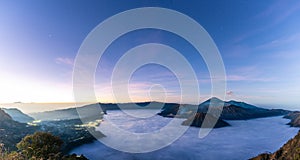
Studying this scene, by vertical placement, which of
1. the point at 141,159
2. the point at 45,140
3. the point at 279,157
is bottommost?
the point at 141,159

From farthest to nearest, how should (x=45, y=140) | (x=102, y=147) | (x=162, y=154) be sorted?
(x=102, y=147)
(x=162, y=154)
(x=45, y=140)

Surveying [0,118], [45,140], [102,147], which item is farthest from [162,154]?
[0,118]

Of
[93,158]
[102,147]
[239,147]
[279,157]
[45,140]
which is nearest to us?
[45,140]

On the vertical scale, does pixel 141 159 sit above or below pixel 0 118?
below

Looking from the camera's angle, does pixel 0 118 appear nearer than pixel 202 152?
No

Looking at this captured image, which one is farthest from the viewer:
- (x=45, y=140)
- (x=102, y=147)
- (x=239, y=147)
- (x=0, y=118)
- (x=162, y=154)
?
(x=239, y=147)

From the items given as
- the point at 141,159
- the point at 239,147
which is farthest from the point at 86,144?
the point at 239,147

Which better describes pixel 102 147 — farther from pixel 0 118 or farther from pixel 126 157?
pixel 0 118

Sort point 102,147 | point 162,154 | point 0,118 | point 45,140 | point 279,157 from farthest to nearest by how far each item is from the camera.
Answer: point 0,118 → point 102,147 → point 162,154 → point 279,157 → point 45,140

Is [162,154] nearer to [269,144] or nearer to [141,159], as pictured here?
[141,159]
